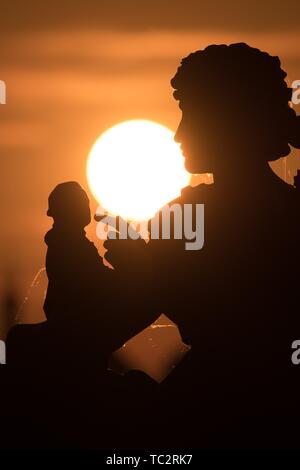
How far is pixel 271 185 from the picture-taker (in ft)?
140

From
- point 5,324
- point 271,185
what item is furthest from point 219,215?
point 5,324

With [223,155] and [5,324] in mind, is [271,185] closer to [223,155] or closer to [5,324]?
[223,155]

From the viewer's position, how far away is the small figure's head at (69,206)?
42.6 metres

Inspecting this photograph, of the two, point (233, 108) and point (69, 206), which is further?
point (233, 108)

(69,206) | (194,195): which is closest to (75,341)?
(69,206)

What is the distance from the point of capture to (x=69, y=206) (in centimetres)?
4256

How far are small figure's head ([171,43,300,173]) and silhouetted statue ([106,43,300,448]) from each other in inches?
0.4

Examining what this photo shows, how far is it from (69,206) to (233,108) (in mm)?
2034

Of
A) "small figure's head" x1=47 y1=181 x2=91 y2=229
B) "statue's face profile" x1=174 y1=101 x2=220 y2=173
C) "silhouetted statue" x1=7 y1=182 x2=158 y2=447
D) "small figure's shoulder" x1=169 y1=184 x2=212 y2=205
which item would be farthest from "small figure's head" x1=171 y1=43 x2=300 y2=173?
"silhouetted statue" x1=7 y1=182 x2=158 y2=447

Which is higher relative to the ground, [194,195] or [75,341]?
[194,195]

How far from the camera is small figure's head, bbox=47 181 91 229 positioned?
42.6m

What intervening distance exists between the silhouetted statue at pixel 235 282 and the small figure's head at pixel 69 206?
0.47 meters

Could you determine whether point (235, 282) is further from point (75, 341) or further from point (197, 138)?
point (75, 341)
